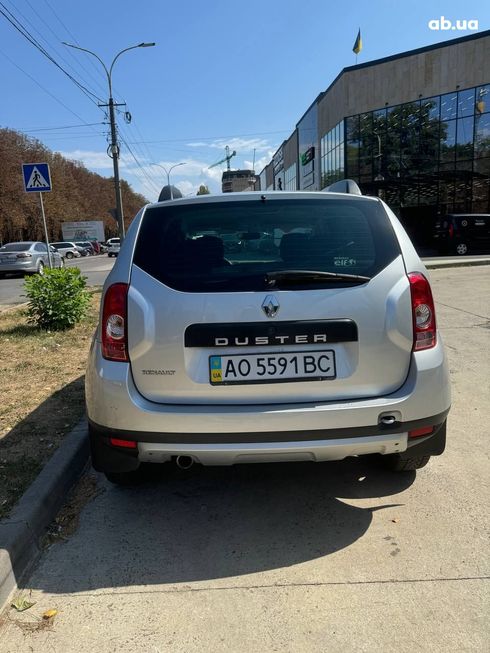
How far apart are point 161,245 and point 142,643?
5.92ft

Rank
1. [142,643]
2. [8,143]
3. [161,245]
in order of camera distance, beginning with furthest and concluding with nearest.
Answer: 1. [8,143]
2. [161,245]
3. [142,643]

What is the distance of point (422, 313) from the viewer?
2.66 meters

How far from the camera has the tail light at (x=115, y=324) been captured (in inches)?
102

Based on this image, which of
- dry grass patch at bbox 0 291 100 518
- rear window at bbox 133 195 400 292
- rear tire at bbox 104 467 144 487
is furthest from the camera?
dry grass patch at bbox 0 291 100 518

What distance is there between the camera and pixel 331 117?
35031 mm

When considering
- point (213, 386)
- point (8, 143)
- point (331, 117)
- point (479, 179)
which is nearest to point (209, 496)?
point (213, 386)

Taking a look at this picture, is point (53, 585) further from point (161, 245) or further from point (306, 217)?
point (306, 217)

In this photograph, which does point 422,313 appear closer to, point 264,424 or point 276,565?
point 264,424

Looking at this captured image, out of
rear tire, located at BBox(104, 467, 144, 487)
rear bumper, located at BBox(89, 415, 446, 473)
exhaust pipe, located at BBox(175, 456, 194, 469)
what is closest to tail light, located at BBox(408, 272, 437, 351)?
rear bumper, located at BBox(89, 415, 446, 473)

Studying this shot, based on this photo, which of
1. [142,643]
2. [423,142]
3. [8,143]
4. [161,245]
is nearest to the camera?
[142,643]

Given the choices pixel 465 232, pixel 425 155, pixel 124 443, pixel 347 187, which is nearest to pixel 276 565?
pixel 124 443

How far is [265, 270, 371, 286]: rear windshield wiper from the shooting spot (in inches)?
101

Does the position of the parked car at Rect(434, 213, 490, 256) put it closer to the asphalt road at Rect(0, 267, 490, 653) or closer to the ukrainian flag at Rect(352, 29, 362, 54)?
the ukrainian flag at Rect(352, 29, 362, 54)

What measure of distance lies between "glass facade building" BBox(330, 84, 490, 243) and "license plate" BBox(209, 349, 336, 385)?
94.6 ft
